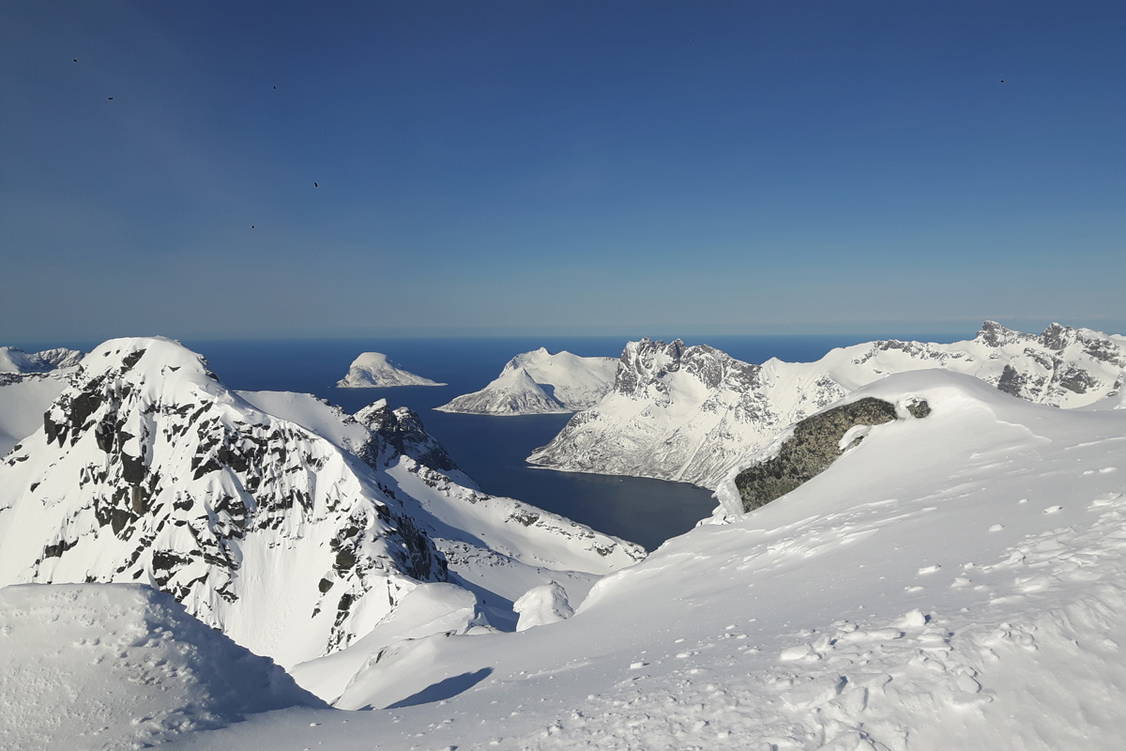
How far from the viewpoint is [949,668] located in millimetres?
6484


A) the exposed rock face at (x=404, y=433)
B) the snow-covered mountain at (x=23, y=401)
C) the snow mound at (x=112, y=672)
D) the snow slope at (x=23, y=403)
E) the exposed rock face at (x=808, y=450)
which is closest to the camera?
the snow mound at (x=112, y=672)

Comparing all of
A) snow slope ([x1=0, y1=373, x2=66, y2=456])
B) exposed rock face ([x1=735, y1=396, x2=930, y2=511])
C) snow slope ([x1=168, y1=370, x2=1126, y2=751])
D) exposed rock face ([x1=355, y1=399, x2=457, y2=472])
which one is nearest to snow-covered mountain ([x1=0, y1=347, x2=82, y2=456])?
snow slope ([x1=0, y1=373, x2=66, y2=456])

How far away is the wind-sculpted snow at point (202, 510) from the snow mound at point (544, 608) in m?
35.3

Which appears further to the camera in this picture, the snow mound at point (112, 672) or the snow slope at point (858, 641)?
the snow mound at point (112, 672)

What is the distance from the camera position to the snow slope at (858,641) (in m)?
6.06

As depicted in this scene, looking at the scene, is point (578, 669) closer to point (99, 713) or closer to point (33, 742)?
point (99, 713)

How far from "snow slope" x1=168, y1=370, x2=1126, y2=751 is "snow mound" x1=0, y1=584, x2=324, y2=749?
107 centimetres

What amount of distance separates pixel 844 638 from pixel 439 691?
11.1 meters

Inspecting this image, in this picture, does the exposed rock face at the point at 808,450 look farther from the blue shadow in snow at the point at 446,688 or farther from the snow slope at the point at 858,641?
the blue shadow in snow at the point at 446,688

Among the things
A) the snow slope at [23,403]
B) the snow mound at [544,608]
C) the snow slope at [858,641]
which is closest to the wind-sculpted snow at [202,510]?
the snow mound at [544,608]

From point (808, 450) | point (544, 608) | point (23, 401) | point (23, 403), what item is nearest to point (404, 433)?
point (23, 403)

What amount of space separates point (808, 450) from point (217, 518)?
86.8 metres

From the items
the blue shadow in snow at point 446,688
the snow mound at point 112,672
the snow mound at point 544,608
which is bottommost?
the snow mound at point 544,608

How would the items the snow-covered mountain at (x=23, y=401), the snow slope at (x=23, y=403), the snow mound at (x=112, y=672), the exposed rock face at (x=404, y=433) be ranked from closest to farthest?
the snow mound at (x=112, y=672), the exposed rock face at (x=404, y=433), the snow slope at (x=23, y=403), the snow-covered mountain at (x=23, y=401)
